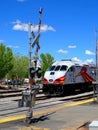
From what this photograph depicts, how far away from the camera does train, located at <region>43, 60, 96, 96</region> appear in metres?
34.3

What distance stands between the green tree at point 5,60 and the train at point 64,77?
29.1m

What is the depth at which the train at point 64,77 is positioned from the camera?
34281mm

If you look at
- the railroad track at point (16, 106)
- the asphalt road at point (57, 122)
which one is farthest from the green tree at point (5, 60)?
the asphalt road at point (57, 122)

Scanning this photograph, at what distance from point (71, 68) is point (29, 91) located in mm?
20335

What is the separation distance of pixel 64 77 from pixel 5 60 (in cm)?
3669

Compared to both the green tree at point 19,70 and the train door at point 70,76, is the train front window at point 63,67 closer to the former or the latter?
the train door at point 70,76

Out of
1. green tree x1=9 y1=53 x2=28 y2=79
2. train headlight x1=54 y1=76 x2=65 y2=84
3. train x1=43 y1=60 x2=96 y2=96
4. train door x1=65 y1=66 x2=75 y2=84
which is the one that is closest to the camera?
train headlight x1=54 y1=76 x2=65 y2=84

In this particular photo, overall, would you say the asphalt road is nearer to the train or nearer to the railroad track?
the railroad track

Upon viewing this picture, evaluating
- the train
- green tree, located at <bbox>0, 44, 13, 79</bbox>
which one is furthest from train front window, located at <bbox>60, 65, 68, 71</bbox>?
green tree, located at <bbox>0, 44, 13, 79</bbox>

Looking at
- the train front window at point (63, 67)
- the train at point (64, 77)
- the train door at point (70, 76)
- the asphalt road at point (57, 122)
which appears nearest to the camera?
the asphalt road at point (57, 122)

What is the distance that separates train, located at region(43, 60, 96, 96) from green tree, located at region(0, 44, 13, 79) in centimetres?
2912

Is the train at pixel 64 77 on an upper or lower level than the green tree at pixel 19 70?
lower

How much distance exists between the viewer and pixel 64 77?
3450cm

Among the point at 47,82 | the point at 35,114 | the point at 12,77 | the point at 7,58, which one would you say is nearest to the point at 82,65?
the point at 47,82
